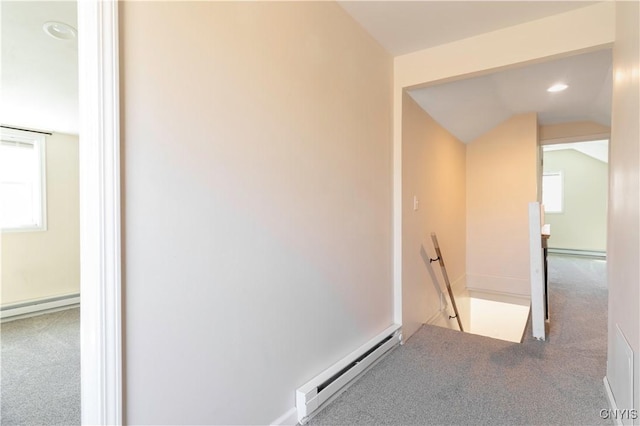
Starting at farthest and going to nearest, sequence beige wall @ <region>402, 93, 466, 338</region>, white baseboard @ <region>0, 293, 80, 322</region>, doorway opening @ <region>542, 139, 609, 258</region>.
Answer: doorway opening @ <region>542, 139, 609, 258</region> < white baseboard @ <region>0, 293, 80, 322</region> < beige wall @ <region>402, 93, 466, 338</region>

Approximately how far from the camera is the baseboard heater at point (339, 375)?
1.58 meters

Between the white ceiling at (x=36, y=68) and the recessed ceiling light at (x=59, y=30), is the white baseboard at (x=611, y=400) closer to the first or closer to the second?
the white ceiling at (x=36, y=68)

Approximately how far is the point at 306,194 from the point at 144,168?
0.83 m

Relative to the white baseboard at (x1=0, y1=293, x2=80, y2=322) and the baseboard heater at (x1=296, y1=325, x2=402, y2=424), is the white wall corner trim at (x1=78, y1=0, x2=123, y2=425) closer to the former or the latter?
the baseboard heater at (x1=296, y1=325, x2=402, y2=424)

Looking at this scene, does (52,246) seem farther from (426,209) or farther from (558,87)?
(558,87)

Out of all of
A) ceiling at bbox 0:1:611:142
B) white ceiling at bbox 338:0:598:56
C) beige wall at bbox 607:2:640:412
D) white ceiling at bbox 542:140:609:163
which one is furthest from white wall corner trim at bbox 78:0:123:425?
white ceiling at bbox 542:140:609:163

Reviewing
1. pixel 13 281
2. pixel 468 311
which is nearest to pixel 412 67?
pixel 468 311

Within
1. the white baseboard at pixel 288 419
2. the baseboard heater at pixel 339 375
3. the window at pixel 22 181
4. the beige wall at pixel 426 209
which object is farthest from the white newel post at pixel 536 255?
the window at pixel 22 181

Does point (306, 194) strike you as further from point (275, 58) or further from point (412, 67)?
point (412, 67)

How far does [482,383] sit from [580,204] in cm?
747

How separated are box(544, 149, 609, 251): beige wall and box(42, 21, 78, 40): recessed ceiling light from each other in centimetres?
921

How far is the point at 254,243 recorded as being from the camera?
4.50ft

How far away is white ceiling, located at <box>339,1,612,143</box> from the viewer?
6.35ft

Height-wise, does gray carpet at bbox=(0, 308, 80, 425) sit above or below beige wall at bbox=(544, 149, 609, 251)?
below
